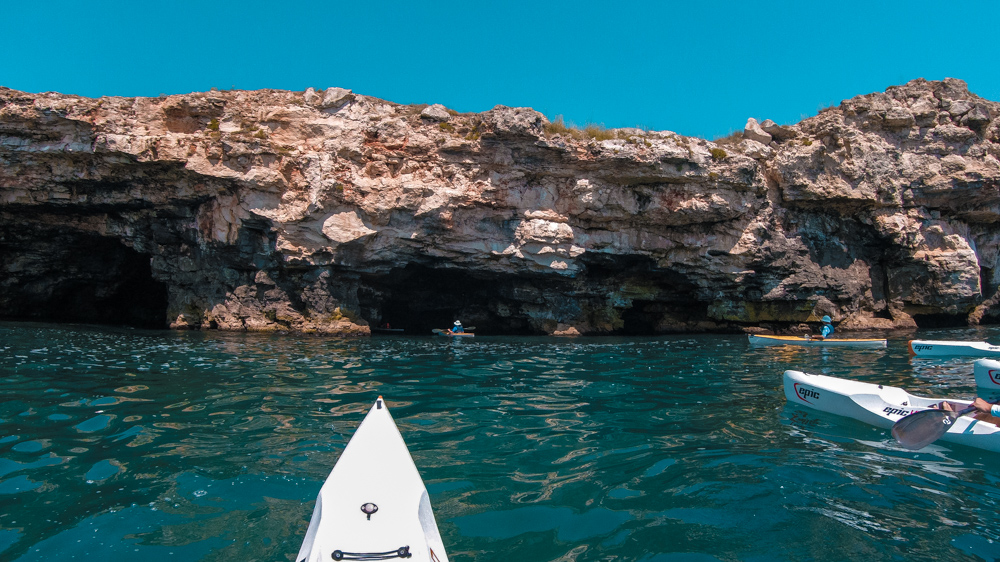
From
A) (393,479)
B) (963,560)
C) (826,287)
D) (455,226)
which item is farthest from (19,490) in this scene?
(826,287)

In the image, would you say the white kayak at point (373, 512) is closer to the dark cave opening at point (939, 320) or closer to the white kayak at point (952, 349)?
the white kayak at point (952, 349)

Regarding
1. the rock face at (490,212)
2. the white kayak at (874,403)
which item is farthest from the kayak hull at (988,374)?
the rock face at (490,212)

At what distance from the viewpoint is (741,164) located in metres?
20.4

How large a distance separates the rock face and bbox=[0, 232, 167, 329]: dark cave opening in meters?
0.13

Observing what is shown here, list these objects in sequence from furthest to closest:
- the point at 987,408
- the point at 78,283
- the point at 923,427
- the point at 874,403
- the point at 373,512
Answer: the point at 78,283, the point at 874,403, the point at 987,408, the point at 923,427, the point at 373,512

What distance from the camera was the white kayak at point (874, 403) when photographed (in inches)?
217

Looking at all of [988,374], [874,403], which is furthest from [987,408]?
[988,374]

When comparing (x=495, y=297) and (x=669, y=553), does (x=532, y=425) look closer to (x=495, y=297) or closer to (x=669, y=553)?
(x=669, y=553)

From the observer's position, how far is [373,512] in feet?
11.3

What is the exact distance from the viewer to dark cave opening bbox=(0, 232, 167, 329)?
22.7 meters

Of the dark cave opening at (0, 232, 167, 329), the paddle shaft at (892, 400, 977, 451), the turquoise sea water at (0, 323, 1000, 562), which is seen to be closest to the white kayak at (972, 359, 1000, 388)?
the turquoise sea water at (0, 323, 1000, 562)

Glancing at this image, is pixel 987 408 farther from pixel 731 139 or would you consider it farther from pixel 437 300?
pixel 437 300

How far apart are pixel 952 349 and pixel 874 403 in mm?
9826

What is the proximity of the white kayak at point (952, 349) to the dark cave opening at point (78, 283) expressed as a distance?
29.3 metres
